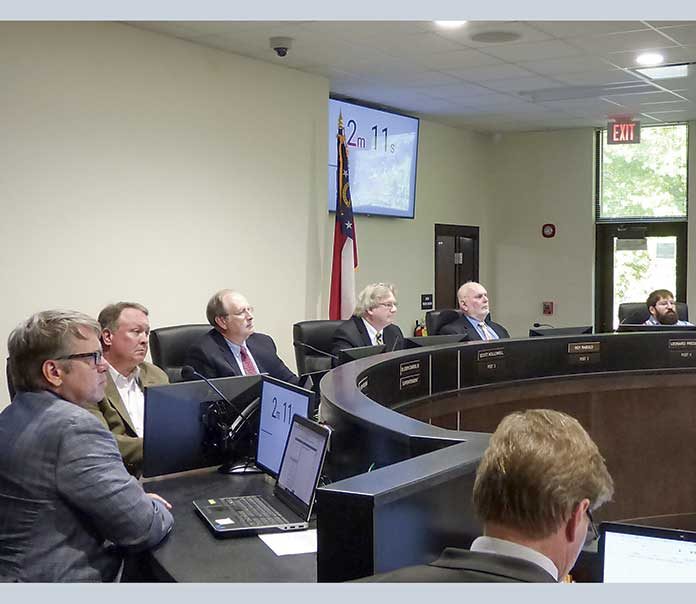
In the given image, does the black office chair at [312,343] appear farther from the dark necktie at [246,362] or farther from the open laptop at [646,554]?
the open laptop at [646,554]

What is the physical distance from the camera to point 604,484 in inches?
54.6

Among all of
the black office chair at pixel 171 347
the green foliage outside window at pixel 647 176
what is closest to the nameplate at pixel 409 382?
the black office chair at pixel 171 347

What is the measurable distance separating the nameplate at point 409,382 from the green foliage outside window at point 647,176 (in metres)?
5.62

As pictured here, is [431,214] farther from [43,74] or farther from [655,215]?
[43,74]

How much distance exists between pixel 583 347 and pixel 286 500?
2725 millimetres

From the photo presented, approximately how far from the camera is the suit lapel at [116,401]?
9.86ft

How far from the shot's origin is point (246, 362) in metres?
4.32

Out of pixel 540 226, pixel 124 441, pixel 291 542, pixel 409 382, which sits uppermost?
pixel 540 226

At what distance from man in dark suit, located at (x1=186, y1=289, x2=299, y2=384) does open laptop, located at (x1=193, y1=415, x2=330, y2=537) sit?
1.57m

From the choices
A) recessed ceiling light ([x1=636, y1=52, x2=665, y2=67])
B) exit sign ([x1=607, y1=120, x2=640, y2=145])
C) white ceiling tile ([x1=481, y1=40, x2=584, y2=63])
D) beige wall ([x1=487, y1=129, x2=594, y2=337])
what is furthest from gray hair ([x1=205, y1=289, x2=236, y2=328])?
beige wall ([x1=487, y1=129, x2=594, y2=337])

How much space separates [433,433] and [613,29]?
151 inches

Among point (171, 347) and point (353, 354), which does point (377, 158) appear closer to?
point (171, 347)

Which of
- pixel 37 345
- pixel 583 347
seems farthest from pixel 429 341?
pixel 37 345

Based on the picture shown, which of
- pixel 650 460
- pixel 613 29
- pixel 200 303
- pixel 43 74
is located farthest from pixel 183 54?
pixel 650 460
